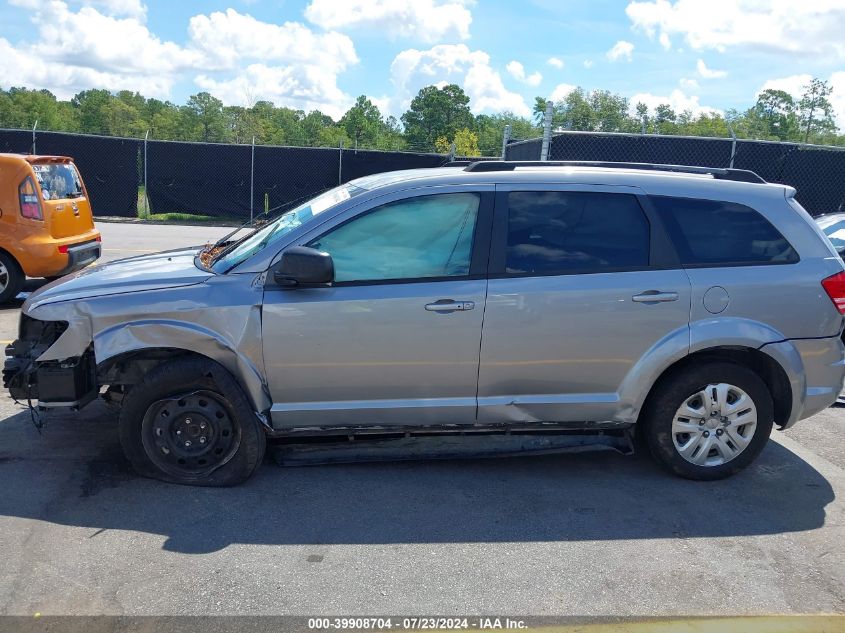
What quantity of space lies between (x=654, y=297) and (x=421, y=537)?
1.88m

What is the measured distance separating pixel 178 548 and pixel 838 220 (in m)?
7.77

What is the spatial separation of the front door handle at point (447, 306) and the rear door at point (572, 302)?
0.46 feet

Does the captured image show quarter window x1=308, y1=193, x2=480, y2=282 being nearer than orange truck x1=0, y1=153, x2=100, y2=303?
Yes

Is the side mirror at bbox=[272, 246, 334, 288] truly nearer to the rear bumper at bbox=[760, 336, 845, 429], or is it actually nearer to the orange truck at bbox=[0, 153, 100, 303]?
the rear bumper at bbox=[760, 336, 845, 429]

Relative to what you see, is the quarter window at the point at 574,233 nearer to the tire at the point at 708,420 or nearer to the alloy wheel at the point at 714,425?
the tire at the point at 708,420

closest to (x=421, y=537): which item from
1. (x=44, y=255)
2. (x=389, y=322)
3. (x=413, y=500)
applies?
(x=413, y=500)

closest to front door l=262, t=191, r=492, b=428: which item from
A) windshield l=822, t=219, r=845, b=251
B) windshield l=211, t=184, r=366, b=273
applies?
windshield l=211, t=184, r=366, b=273

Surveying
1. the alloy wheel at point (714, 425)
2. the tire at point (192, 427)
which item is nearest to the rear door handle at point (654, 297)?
Result: the alloy wheel at point (714, 425)

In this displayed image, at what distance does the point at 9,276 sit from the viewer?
8.91 m

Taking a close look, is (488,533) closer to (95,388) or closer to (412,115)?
(95,388)

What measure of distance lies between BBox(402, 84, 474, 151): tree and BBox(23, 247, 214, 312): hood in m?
72.8

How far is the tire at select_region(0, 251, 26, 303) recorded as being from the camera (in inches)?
351

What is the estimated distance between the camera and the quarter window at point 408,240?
4.28m

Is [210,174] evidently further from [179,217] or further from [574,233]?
[574,233]
